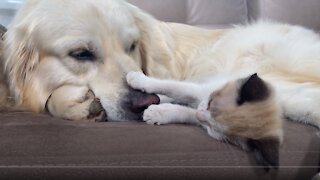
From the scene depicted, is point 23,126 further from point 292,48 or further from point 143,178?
point 292,48

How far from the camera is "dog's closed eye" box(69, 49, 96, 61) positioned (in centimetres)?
134

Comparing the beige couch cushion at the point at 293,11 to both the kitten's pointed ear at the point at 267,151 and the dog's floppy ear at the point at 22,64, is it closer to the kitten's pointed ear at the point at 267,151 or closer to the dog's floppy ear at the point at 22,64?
the dog's floppy ear at the point at 22,64

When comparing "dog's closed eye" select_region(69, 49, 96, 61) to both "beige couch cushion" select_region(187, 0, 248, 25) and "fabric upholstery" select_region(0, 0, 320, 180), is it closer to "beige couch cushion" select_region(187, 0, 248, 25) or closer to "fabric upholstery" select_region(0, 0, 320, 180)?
"fabric upholstery" select_region(0, 0, 320, 180)

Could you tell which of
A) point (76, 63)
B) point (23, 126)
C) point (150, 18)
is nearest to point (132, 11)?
point (150, 18)

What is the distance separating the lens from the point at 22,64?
1.39 meters

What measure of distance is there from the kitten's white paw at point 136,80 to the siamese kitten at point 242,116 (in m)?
0.13

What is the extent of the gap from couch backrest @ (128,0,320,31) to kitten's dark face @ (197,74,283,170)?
1.28 m

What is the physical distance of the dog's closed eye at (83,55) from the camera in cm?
134

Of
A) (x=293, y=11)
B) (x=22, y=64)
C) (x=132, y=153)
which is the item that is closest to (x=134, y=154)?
(x=132, y=153)

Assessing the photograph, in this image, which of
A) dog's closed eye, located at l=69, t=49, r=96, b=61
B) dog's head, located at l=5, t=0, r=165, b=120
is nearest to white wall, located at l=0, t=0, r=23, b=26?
dog's head, located at l=5, t=0, r=165, b=120

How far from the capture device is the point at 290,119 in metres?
1.16

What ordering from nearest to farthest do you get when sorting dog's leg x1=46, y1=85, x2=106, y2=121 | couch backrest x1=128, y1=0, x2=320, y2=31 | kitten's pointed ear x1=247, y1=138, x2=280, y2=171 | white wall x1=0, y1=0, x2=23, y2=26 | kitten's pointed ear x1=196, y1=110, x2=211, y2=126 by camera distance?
kitten's pointed ear x1=247, y1=138, x2=280, y2=171
kitten's pointed ear x1=196, y1=110, x2=211, y2=126
dog's leg x1=46, y1=85, x2=106, y2=121
couch backrest x1=128, y1=0, x2=320, y2=31
white wall x1=0, y1=0, x2=23, y2=26

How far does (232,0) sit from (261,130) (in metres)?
1.48

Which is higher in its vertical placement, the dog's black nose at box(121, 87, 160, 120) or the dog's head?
the dog's head
